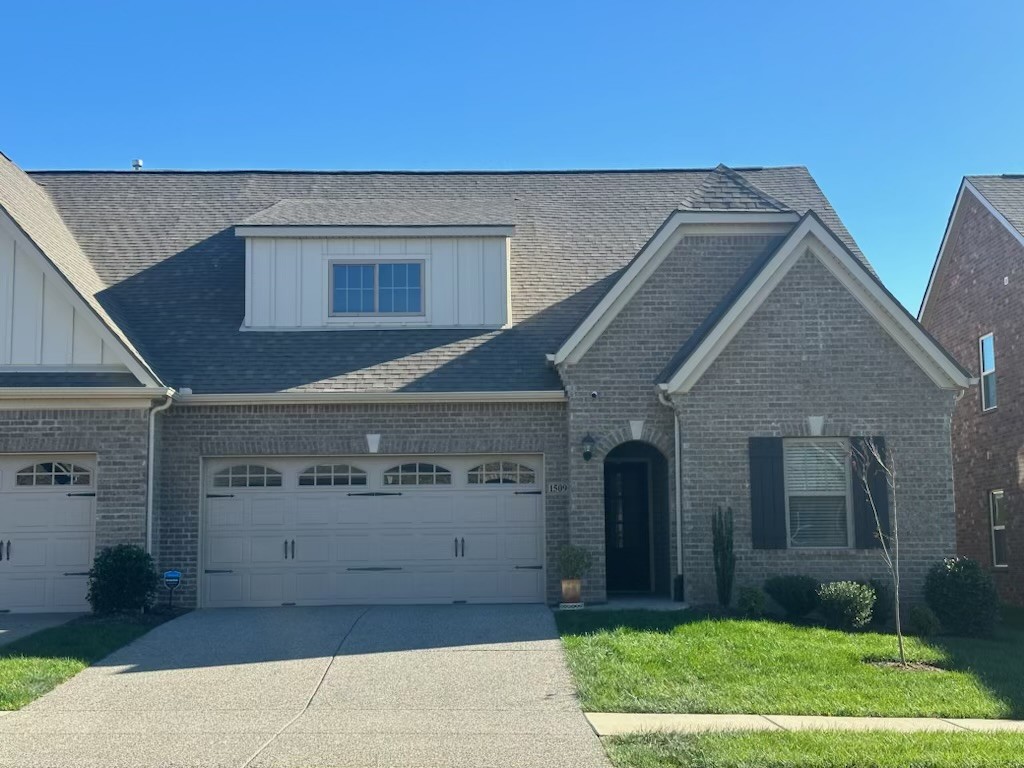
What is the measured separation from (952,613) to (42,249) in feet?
44.4

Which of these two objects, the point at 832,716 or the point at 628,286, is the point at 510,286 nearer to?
the point at 628,286

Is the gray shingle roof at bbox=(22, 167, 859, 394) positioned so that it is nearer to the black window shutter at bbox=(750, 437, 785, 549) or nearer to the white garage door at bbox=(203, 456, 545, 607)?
the white garage door at bbox=(203, 456, 545, 607)

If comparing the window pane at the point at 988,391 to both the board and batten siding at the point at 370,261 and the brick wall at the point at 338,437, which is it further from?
the board and batten siding at the point at 370,261

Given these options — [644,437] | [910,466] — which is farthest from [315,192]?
[910,466]

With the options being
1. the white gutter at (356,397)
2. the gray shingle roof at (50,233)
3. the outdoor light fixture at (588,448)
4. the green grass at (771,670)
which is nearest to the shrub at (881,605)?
the green grass at (771,670)

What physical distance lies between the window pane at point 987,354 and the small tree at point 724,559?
326 inches

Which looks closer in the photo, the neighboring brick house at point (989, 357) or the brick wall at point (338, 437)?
the brick wall at point (338, 437)

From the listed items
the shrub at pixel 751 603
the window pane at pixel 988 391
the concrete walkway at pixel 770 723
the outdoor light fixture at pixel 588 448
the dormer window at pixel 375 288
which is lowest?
the concrete walkway at pixel 770 723

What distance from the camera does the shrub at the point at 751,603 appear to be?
14688mm

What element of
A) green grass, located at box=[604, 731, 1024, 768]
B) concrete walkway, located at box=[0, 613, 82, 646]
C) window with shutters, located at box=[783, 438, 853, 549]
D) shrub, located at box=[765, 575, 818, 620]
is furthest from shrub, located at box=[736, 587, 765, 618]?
concrete walkway, located at box=[0, 613, 82, 646]

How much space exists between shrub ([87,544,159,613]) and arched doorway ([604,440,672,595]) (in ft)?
23.2

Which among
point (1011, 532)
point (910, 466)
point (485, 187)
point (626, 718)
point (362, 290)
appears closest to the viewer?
point (626, 718)

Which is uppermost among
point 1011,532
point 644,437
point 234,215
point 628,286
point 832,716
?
point 234,215

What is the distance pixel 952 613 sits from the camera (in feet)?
48.0
